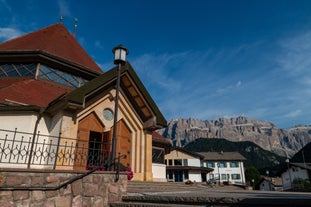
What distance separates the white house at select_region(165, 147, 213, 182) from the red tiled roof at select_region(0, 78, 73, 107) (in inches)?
1406

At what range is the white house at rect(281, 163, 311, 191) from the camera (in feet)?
141

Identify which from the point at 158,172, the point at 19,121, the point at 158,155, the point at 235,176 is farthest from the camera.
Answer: the point at 235,176

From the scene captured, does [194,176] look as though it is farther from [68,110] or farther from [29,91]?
[68,110]

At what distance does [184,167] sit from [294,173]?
71.0ft

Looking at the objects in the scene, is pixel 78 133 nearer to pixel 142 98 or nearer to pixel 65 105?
pixel 65 105

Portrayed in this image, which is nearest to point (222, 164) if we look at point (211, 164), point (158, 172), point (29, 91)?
point (211, 164)

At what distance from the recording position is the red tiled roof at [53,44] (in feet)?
49.6

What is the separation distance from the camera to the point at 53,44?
16469 mm

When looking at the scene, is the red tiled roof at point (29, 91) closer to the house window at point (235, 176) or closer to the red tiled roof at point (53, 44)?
the red tiled roof at point (53, 44)

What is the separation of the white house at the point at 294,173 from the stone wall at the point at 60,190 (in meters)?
46.1

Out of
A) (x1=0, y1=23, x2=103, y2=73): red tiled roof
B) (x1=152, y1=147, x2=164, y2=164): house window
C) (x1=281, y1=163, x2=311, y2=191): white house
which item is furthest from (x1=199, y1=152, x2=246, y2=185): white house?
(x1=0, y1=23, x2=103, y2=73): red tiled roof

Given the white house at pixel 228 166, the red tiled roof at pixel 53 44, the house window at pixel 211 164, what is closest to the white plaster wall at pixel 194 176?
the white house at pixel 228 166

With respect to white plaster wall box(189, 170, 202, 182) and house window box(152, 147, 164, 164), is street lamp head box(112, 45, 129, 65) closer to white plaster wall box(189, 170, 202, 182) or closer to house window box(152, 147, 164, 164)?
house window box(152, 147, 164, 164)

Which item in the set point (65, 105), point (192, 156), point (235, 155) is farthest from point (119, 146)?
point (235, 155)
